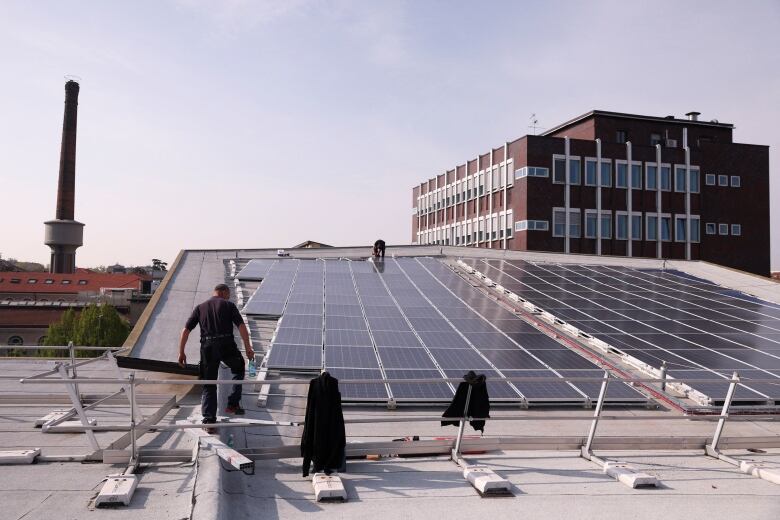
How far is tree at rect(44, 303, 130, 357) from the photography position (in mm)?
66438

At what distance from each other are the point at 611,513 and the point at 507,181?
60.2m

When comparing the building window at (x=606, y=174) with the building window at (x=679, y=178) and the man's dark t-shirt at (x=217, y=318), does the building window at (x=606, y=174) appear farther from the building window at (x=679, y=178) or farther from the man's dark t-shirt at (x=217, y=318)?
the man's dark t-shirt at (x=217, y=318)

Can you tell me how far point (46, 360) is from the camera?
624 inches

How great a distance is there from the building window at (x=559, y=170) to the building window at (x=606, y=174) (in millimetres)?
4358

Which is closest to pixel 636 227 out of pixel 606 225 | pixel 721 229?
pixel 606 225

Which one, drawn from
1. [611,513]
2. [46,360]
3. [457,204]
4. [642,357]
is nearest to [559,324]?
[642,357]

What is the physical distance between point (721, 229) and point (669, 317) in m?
54.7

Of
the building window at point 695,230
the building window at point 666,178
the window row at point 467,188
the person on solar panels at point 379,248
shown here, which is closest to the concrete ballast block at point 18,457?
the person on solar panels at point 379,248

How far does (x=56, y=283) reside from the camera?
91.6m

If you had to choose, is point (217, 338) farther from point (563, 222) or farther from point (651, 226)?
point (651, 226)

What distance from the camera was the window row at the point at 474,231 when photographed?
66812mm

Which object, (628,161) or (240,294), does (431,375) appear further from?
(628,161)

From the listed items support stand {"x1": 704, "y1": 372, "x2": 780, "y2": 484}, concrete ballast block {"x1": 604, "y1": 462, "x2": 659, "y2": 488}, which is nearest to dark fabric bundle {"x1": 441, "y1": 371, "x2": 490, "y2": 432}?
concrete ballast block {"x1": 604, "y1": 462, "x2": 659, "y2": 488}

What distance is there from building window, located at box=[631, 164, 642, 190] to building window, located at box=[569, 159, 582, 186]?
589 centimetres
